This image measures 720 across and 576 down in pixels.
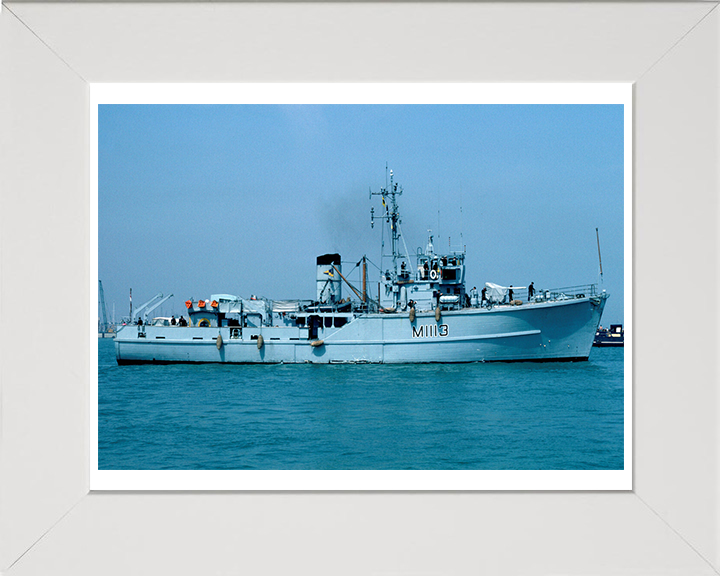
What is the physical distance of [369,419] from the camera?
365 inches

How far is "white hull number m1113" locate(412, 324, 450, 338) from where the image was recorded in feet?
49.0

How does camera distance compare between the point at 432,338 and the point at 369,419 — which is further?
the point at 432,338

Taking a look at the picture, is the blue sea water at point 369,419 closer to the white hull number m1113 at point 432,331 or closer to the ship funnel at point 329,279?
the white hull number m1113 at point 432,331

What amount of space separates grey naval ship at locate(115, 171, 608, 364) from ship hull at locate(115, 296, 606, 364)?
0.02 meters

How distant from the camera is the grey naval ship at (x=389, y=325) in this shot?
1496 cm

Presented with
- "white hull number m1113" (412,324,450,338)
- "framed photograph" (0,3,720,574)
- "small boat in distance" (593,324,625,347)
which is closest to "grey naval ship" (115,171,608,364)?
"white hull number m1113" (412,324,450,338)

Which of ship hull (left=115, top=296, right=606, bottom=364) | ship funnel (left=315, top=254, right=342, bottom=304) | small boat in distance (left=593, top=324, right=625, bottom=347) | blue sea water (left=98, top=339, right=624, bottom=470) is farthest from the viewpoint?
small boat in distance (left=593, top=324, right=625, bottom=347)

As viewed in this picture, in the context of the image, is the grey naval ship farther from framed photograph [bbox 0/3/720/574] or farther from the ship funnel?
framed photograph [bbox 0/3/720/574]

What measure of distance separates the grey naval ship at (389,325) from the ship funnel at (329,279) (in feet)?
0.08
